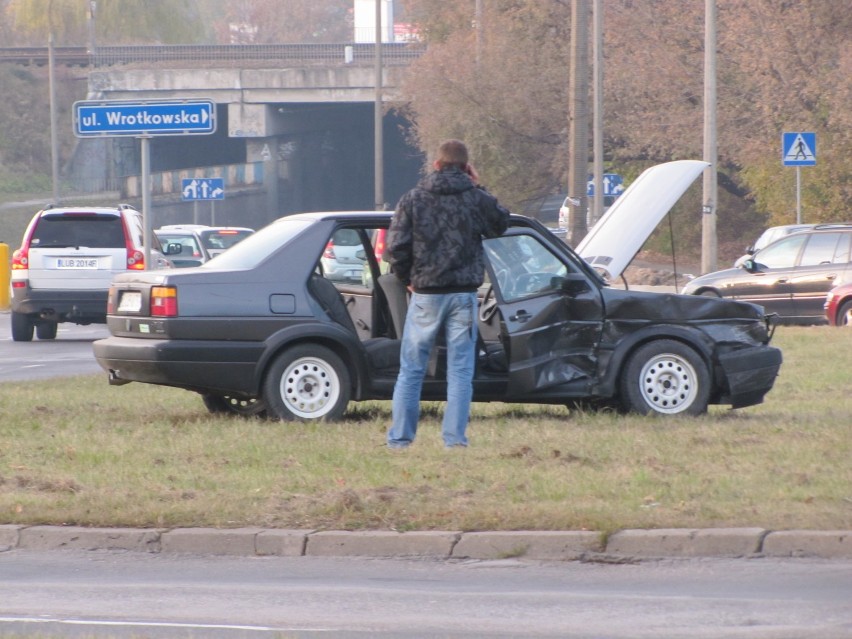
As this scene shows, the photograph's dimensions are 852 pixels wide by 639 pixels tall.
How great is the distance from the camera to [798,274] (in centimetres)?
2405

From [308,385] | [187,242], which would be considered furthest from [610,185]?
[308,385]

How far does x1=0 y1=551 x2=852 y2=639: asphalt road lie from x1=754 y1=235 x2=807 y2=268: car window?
60.1ft

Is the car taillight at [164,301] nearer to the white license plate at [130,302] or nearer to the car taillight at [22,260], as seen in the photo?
the white license plate at [130,302]

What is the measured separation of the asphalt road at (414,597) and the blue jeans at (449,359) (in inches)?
88.9

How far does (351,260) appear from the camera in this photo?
11.2m

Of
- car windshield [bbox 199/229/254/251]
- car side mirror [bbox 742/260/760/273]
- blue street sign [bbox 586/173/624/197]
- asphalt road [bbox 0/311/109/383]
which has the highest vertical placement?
blue street sign [bbox 586/173/624/197]

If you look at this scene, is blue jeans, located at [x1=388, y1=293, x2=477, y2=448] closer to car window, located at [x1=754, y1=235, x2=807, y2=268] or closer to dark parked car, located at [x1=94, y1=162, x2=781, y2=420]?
dark parked car, located at [x1=94, y1=162, x2=781, y2=420]

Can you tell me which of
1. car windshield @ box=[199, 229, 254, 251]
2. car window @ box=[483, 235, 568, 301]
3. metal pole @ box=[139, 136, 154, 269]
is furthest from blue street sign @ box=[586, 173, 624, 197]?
car window @ box=[483, 235, 568, 301]

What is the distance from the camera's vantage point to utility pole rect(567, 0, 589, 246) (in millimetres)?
23125

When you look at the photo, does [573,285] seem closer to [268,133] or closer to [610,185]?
[610,185]

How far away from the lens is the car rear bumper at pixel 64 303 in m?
21.7

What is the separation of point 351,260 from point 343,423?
1373 millimetres

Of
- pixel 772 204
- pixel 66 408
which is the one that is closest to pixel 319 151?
pixel 772 204

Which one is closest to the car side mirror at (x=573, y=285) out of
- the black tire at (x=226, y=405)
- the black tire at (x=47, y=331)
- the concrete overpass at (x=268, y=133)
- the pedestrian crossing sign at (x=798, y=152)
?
the black tire at (x=226, y=405)
